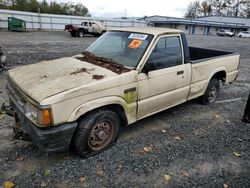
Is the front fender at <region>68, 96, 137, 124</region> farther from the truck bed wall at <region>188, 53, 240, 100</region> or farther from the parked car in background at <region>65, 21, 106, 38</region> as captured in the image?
the parked car in background at <region>65, 21, 106, 38</region>

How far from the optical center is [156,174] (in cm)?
296

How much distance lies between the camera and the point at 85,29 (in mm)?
23625

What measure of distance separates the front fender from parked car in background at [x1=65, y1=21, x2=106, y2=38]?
21.5 m

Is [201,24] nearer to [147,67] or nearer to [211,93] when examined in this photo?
[211,93]

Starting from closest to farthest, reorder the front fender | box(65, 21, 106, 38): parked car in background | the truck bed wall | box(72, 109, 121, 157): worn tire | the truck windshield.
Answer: the front fender → box(72, 109, 121, 157): worn tire → the truck windshield → the truck bed wall → box(65, 21, 106, 38): parked car in background

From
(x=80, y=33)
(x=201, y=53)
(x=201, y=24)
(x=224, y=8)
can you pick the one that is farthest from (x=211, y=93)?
(x=224, y=8)

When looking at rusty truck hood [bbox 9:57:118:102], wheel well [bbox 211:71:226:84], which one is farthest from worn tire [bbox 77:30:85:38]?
rusty truck hood [bbox 9:57:118:102]

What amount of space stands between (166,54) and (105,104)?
1.62 metres

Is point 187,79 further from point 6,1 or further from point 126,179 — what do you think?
point 6,1

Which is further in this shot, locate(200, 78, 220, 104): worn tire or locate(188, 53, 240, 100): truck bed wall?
locate(200, 78, 220, 104): worn tire

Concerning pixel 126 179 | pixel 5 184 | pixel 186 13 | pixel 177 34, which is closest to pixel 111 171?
pixel 126 179

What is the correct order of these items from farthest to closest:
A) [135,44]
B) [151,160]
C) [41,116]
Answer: [135,44], [151,160], [41,116]

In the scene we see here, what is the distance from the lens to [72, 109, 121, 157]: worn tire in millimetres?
2953

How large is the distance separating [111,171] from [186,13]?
3521 inches
